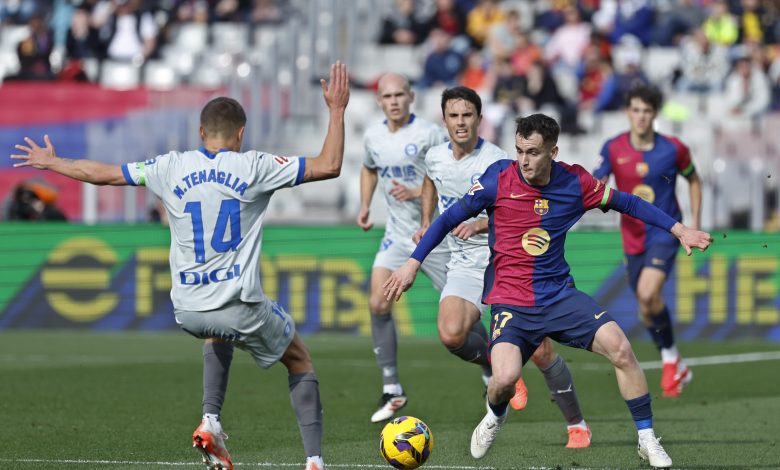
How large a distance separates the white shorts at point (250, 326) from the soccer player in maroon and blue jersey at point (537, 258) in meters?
0.87

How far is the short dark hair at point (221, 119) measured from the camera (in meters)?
7.70

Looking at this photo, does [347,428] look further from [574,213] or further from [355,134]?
[355,134]

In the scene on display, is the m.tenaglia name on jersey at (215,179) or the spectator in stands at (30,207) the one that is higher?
the m.tenaglia name on jersey at (215,179)

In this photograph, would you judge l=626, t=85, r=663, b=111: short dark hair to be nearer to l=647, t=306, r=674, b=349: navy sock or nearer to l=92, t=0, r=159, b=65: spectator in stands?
l=647, t=306, r=674, b=349: navy sock

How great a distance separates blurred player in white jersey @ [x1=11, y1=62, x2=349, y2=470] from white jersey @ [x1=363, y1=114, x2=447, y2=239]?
12.1ft

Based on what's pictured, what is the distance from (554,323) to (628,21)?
1700 centimetres

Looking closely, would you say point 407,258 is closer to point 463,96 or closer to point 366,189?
point 366,189

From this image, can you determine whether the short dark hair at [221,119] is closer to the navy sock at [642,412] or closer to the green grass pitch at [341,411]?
the green grass pitch at [341,411]

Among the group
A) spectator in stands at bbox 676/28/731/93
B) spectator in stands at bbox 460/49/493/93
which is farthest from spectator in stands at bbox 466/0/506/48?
spectator in stands at bbox 676/28/731/93

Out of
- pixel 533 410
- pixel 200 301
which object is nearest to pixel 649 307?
pixel 533 410

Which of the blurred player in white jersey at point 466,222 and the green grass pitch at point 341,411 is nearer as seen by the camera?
the green grass pitch at point 341,411

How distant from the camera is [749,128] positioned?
1988 centimetres

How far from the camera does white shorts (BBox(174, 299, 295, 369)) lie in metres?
7.69

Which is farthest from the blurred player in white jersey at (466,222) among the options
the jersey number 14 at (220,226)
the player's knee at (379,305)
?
the jersey number 14 at (220,226)
